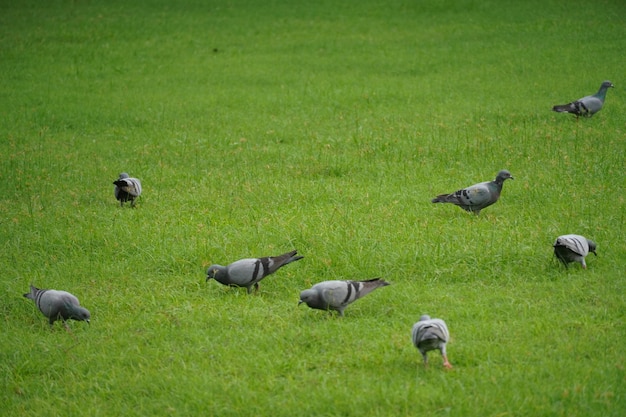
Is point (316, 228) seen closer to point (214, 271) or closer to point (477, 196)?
point (214, 271)

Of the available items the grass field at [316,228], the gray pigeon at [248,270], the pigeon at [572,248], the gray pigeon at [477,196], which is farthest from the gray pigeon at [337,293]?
the gray pigeon at [477,196]

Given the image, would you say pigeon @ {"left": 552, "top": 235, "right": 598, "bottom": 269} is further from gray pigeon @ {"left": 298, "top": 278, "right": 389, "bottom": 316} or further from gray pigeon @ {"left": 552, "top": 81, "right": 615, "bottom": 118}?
gray pigeon @ {"left": 552, "top": 81, "right": 615, "bottom": 118}

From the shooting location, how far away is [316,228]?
884cm

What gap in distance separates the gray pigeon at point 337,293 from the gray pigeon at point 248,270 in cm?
64

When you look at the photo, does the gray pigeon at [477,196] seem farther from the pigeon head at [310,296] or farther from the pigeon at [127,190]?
the pigeon at [127,190]

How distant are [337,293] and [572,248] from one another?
216 centimetres

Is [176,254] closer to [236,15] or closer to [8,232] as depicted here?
[8,232]

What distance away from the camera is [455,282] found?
7.65 meters

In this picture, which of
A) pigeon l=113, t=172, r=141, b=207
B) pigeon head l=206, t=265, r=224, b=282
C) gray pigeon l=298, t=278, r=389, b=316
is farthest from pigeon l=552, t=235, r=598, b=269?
pigeon l=113, t=172, r=141, b=207

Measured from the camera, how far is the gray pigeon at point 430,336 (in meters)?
5.54

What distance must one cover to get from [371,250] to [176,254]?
196cm

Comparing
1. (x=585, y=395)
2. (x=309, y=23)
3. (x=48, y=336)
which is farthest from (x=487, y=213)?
(x=309, y=23)

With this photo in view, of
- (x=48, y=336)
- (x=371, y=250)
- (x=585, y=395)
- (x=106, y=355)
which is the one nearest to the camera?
(x=585, y=395)

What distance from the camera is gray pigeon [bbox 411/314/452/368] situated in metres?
5.54
